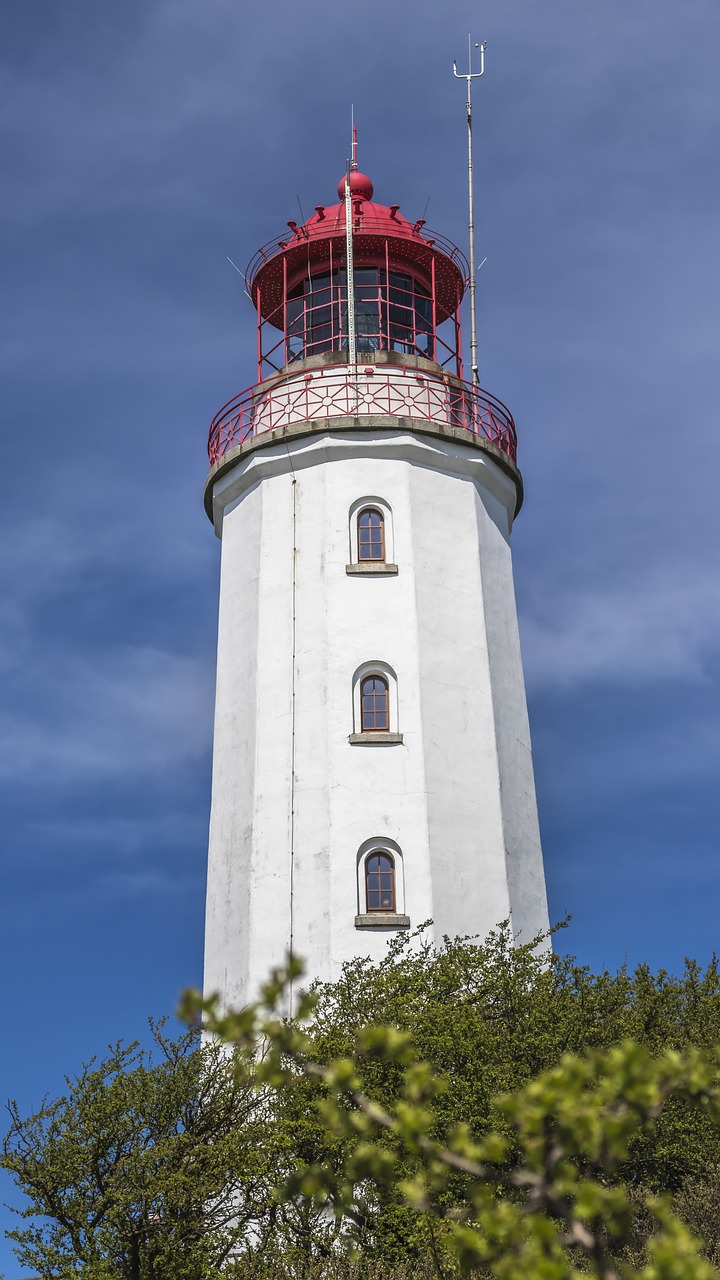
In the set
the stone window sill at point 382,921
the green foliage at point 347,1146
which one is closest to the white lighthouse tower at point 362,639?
the stone window sill at point 382,921

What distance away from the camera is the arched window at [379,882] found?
26531 millimetres

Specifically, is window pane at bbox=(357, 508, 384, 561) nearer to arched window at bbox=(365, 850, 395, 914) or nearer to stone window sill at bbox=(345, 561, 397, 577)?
stone window sill at bbox=(345, 561, 397, 577)

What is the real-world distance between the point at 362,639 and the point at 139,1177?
1274cm

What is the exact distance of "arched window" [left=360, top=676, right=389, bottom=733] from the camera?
92.0 ft

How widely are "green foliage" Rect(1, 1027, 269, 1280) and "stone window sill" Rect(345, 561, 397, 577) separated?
1214 cm

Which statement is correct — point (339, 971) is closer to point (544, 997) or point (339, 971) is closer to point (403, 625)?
point (544, 997)

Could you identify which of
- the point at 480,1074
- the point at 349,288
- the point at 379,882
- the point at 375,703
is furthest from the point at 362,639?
the point at 480,1074

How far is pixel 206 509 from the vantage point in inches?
1303

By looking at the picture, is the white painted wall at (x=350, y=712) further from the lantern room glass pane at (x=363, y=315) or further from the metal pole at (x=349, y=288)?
the lantern room glass pane at (x=363, y=315)

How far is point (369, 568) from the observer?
29.1 metres

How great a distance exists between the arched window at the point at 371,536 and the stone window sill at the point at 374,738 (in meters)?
3.97

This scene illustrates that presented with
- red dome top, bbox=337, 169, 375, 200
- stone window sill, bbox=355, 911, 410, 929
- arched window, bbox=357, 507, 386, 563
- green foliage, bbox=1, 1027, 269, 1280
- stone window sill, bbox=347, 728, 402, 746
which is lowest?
green foliage, bbox=1, 1027, 269, 1280

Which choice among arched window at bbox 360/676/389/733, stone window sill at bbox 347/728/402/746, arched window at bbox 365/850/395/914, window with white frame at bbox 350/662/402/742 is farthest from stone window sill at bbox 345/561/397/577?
arched window at bbox 365/850/395/914

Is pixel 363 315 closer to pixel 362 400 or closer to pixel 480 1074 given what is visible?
pixel 362 400
